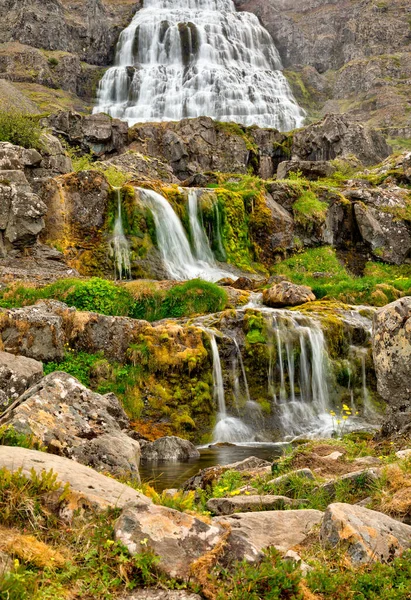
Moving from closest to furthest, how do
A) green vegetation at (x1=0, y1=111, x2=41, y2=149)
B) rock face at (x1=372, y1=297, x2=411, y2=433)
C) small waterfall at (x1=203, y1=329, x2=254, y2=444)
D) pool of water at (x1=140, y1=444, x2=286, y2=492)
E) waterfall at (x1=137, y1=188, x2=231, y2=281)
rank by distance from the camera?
rock face at (x1=372, y1=297, x2=411, y2=433) → pool of water at (x1=140, y1=444, x2=286, y2=492) → small waterfall at (x1=203, y1=329, x2=254, y2=444) → waterfall at (x1=137, y1=188, x2=231, y2=281) → green vegetation at (x1=0, y1=111, x2=41, y2=149)

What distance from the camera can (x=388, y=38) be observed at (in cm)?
9594

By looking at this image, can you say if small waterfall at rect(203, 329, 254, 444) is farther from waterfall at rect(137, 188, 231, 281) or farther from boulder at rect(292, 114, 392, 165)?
boulder at rect(292, 114, 392, 165)

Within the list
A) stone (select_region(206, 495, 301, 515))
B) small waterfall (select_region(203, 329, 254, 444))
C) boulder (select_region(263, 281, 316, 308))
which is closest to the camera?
stone (select_region(206, 495, 301, 515))

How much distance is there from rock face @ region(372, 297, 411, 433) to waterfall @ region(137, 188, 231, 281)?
540 inches

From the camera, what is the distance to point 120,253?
21094mm

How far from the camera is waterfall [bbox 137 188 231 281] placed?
22.0 m

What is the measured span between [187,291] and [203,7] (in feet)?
286

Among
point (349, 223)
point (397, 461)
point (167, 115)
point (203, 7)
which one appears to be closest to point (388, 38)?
point (203, 7)

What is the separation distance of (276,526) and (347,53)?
353ft

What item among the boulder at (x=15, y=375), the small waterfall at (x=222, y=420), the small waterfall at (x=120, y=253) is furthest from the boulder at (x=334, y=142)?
the boulder at (x=15, y=375)

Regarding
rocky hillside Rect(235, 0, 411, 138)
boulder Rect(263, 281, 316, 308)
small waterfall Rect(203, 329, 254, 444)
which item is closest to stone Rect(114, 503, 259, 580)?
small waterfall Rect(203, 329, 254, 444)

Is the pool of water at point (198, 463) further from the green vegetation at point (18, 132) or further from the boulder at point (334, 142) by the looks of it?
the boulder at point (334, 142)

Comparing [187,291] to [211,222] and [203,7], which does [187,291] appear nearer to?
[211,222]

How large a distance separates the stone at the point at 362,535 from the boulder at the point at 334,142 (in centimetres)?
4734
